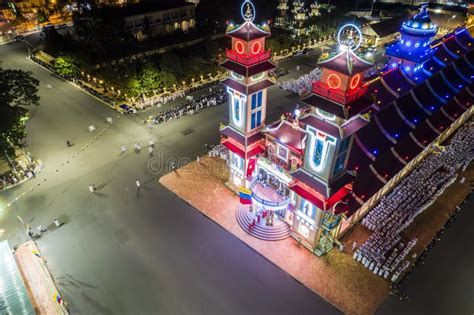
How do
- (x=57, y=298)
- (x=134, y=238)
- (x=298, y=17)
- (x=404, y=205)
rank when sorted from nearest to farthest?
(x=57, y=298), (x=134, y=238), (x=404, y=205), (x=298, y=17)

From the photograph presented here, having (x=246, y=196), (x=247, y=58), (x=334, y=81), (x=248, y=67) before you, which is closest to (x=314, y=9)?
(x=247, y=58)

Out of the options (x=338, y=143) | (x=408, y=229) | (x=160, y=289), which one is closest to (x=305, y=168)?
(x=338, y=143)

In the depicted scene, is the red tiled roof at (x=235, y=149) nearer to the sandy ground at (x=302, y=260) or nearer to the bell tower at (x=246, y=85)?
the bell tower at (x=246, y=85)

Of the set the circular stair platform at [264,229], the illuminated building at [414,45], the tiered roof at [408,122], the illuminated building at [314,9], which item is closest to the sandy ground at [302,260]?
the circular stair platform at [264,229]

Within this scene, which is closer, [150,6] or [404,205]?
[404,205]

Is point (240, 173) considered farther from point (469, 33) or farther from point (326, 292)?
point (469, 33)

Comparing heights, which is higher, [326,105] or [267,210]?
[326,105]

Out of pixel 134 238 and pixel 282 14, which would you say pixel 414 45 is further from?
pixel 282 14

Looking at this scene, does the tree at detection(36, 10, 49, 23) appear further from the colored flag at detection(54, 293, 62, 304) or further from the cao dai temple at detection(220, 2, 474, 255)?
the colored flag at detection(54, 293, 62, 304)
